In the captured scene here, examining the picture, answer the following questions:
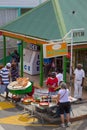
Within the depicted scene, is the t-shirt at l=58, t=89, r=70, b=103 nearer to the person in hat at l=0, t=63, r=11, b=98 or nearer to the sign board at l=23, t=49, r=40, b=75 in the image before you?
the person in hat at l=0, t=63, r=11, b=98

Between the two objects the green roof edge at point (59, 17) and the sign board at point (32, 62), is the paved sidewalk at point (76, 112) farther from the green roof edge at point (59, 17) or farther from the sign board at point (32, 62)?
the sign board at point (32, 62)

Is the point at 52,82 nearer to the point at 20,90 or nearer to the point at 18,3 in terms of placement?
the point at 20,90

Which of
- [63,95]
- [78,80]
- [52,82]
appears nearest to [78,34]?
[78,80]

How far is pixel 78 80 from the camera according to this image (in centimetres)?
1492

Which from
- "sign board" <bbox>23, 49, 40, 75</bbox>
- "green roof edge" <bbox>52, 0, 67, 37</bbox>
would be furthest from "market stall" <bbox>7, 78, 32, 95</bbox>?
"sign board" <bbox>23, 49, 40, 75</bbox>

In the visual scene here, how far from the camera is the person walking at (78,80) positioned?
1475 cm

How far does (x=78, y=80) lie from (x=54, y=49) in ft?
6.50

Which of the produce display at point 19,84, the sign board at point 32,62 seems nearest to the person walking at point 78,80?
the produce display at point 19,84

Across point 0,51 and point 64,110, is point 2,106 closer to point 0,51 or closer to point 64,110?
point 64,110

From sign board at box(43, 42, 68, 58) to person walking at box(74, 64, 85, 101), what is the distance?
1.17 metres

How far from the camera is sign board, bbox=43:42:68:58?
13648 mm

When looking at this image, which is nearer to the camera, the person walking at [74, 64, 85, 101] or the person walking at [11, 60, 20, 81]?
the person walking at [74, 64, 85, 101]

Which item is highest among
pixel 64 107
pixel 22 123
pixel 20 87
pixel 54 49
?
pixel 54 49

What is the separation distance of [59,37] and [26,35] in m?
2.58
